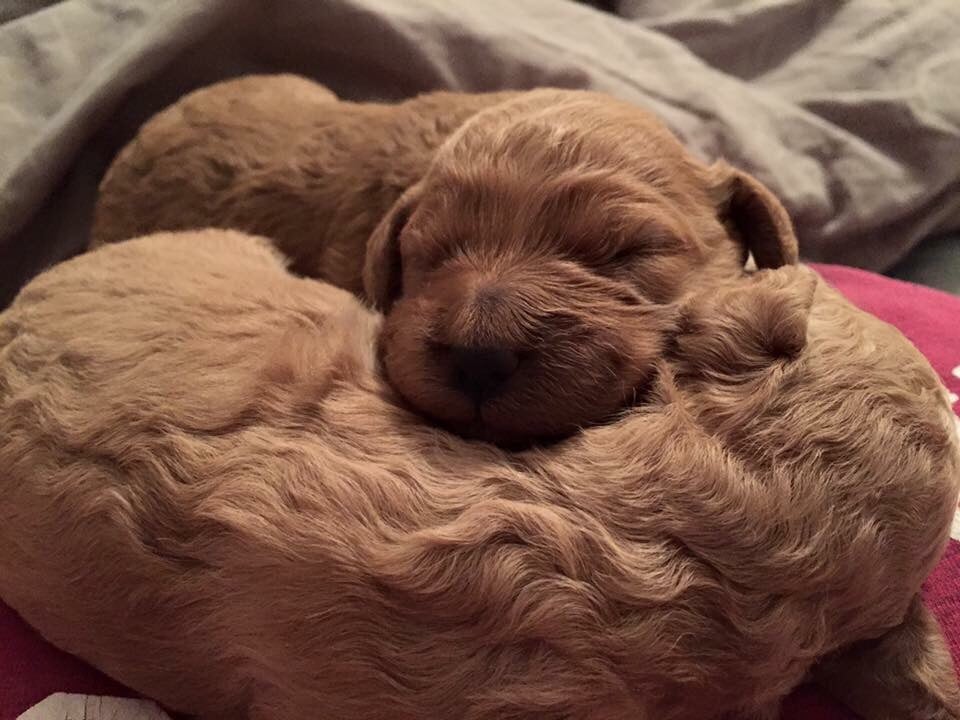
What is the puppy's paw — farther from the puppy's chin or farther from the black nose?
the black nose

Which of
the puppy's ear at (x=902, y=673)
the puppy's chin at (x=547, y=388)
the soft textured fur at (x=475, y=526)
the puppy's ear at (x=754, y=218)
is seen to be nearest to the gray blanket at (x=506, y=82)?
the puppy's ear at (x=754, y=218)

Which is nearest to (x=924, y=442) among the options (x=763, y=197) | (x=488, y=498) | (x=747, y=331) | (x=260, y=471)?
(x=747, y=331)

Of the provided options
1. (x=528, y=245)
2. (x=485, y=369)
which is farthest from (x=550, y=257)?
(x=485, y=369)

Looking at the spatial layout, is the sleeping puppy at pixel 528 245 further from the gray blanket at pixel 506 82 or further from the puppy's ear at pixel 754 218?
the gray blanket at pixel 506 82

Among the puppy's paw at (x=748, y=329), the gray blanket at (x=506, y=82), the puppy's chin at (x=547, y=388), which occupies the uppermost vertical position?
the puppy's paw at (x=748, y=329)

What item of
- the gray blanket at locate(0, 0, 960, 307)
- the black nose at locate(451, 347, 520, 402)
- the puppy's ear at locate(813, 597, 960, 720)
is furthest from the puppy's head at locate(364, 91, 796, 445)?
the gray blanket at locate(0, 0, 960, 307)

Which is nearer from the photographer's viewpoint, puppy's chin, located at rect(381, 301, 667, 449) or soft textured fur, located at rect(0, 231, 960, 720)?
soft textured fur, located at rect(0, 231, 960, 720)
